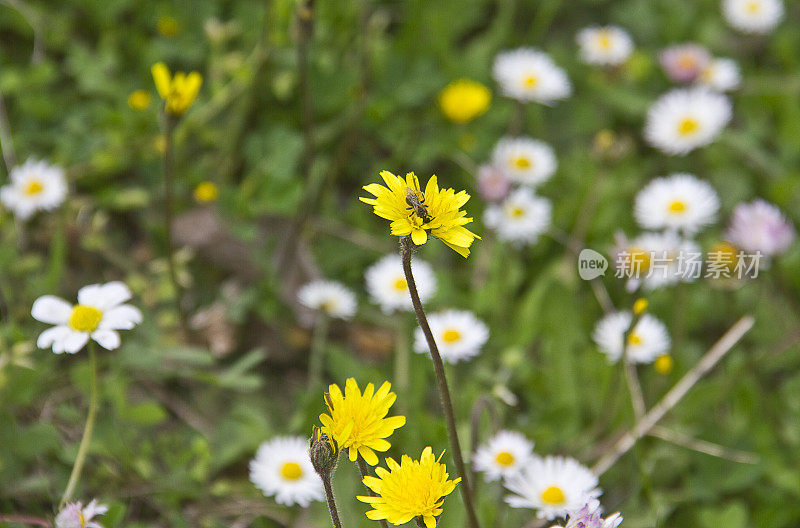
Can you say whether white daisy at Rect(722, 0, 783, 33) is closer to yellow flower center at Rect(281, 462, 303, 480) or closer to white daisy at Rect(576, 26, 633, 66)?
white daisy at Rect(576, 26, 633, 66)

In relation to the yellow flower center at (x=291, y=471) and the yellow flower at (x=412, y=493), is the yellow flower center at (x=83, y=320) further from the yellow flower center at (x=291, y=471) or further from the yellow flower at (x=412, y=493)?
the yellow flower at (x=412, y=493)

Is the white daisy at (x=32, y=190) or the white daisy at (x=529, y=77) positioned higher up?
the white daisy at (x=529, y=77)

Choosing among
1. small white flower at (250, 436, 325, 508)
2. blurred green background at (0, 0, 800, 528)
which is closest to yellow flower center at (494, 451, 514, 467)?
blurred green background at (0, 0, 800, 528)

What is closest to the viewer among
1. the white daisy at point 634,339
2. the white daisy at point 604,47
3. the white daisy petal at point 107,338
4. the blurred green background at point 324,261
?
the white daisy petal at point 107,338

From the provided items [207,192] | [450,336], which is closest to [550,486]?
[450,336]

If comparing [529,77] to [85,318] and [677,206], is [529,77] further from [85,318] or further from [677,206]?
[85,318]

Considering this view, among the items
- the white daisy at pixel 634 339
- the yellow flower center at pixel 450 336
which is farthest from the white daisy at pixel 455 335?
the white daisy at pixel 634 339
